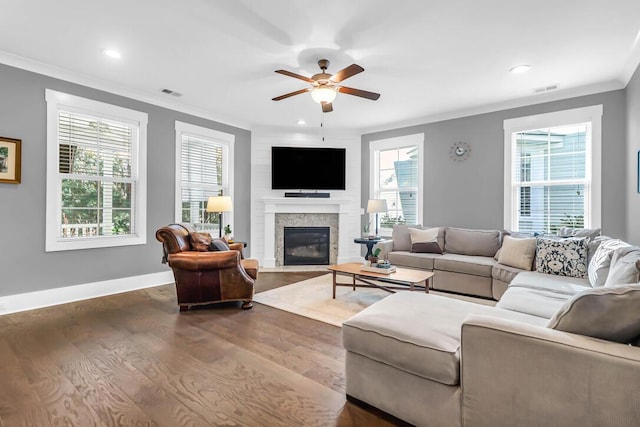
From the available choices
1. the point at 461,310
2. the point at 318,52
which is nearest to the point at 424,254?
the point at 461,310

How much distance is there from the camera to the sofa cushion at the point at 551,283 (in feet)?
8.40

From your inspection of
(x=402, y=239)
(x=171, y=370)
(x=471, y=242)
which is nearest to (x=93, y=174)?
(x=171, y=370)

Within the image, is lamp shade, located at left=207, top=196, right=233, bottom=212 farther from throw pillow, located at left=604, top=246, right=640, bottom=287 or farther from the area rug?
throw pillow, located at left=604, top=246, right=640, bottom=287

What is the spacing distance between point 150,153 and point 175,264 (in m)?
2.00

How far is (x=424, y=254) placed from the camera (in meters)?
4.46

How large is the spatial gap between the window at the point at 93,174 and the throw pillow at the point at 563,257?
16.5 ft

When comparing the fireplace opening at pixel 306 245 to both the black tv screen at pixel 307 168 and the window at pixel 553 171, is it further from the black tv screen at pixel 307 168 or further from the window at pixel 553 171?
the window at pixel 553 171

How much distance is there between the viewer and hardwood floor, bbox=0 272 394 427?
166cm

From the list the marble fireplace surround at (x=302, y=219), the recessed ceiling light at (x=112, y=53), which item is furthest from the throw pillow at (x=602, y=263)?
the recessed ceiling light at (x=112, y=53)

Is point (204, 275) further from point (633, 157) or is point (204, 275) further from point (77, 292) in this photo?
point (633, 157)

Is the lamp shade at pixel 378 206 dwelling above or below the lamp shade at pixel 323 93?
below

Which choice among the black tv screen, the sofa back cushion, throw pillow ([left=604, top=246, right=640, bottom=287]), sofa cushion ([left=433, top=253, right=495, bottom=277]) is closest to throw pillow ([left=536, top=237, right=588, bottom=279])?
sofa cushion ([left=433, top=253, right=495, bottom=277])

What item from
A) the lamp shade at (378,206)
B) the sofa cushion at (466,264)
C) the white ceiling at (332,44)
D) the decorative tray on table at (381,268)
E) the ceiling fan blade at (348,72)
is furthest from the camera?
the lamp shade at (378,206)

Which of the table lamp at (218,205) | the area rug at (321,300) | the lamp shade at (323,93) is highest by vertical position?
the lamp shade at (323,93)
